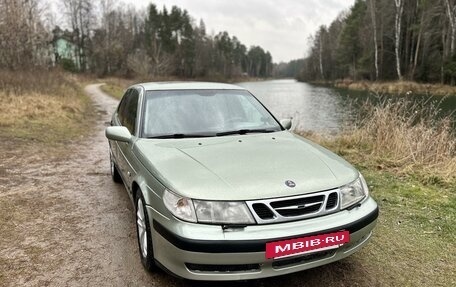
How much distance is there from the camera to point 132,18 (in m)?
77.3

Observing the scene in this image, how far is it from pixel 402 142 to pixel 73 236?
6124mm

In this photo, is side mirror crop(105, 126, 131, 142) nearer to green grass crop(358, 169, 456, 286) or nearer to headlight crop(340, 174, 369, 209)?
headlight crop(340, 174, 369, 209)

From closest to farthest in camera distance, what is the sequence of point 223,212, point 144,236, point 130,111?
1. point 223,212
2. point 144,236
3. point 130,111

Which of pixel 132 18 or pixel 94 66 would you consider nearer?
pixel 94 66

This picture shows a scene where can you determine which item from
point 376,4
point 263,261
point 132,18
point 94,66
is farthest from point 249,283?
point 132,18

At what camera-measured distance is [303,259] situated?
2529 mm

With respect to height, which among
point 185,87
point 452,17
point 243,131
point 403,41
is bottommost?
point 243,131

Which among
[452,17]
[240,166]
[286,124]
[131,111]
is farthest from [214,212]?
[452,17]

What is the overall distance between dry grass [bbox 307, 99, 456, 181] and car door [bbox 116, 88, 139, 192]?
14.5 ft

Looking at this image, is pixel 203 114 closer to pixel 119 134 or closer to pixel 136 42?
pixel 119 134

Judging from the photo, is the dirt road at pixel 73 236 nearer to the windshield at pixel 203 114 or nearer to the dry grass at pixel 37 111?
the windshield at pixel 203 114

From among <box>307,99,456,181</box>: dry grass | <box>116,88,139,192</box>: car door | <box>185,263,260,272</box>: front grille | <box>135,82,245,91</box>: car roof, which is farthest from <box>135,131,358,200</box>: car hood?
<box>307,99,456,181</box>: dry grass

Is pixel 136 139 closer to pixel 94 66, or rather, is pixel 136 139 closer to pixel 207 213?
pixel 207 213

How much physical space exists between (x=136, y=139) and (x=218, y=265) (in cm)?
165
